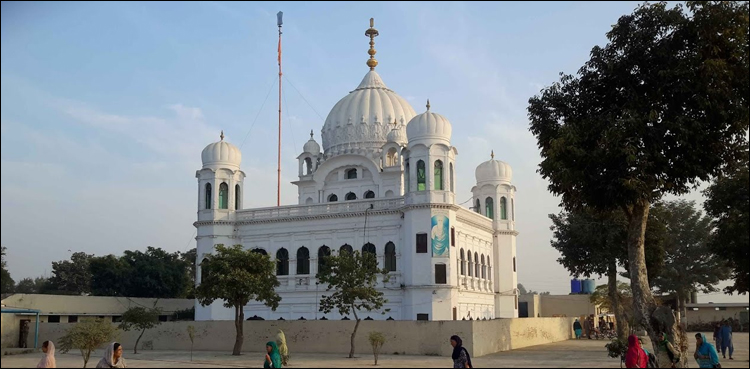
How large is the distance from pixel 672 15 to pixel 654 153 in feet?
14.3

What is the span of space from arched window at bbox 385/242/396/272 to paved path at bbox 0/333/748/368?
940cm

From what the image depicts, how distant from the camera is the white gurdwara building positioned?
40.2 m

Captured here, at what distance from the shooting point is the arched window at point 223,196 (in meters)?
46.5

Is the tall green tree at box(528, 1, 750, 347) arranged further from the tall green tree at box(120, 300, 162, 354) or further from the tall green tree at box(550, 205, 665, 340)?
the tall green tree at box(120, 300, 162, 354)

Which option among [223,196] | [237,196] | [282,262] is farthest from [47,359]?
[237,196]

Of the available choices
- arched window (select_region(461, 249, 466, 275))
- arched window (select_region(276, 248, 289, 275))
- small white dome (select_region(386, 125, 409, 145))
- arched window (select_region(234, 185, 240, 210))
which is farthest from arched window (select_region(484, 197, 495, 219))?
arched window (select_region(234, 185, 240, 210))

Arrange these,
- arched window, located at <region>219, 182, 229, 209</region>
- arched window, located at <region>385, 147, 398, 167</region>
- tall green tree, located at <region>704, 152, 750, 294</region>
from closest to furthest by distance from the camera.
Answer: tall green tree, located at <region>704, 152, 750, 294</region>
arched window, located at <region>219, 182, 229, 209</region>
arched window, located at <region>385, 147, 398, 167</region>

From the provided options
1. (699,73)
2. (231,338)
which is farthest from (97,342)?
(699,73)

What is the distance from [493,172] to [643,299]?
92.1ft

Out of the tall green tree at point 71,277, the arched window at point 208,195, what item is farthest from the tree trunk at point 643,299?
the tall green tree at point 71,277

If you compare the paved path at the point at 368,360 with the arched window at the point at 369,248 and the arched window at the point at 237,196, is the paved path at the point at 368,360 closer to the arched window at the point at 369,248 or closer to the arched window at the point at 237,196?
the arched window at the point at 369,248

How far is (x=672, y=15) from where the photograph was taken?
2400 centimetres

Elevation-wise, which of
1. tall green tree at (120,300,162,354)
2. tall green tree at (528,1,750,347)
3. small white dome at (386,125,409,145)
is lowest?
tall green tree at (120,300,162,354)

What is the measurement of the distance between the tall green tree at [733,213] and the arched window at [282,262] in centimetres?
2419
